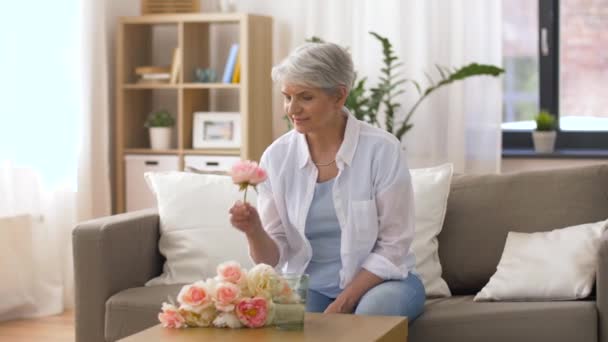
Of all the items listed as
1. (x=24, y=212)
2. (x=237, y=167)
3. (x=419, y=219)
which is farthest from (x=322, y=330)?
(x=24, y=212)

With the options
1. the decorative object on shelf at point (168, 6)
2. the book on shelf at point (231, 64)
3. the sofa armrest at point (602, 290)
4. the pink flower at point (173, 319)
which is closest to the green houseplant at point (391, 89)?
the book on shelf at point (231, 64)

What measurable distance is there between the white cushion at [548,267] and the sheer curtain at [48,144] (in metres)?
2.58

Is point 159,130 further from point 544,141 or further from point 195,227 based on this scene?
point 195,227

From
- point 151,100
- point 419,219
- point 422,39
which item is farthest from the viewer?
point 151,100

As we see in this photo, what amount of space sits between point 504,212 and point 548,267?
324 mm

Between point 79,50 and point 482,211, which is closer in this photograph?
point 482,211

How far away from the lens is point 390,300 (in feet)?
9.66

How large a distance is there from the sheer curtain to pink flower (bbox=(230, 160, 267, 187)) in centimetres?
280

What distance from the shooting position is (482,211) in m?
3.65

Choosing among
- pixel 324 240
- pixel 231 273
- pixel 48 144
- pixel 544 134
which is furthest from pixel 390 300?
pixel 544 134

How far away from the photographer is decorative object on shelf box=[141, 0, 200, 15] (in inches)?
235

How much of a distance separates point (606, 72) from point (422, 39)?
40.4 inches

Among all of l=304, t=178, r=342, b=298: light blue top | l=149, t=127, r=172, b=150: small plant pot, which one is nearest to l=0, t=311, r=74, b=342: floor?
l=149, t=127, r=172, b=150: small plant pot

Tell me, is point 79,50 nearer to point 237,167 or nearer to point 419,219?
point 419,219
